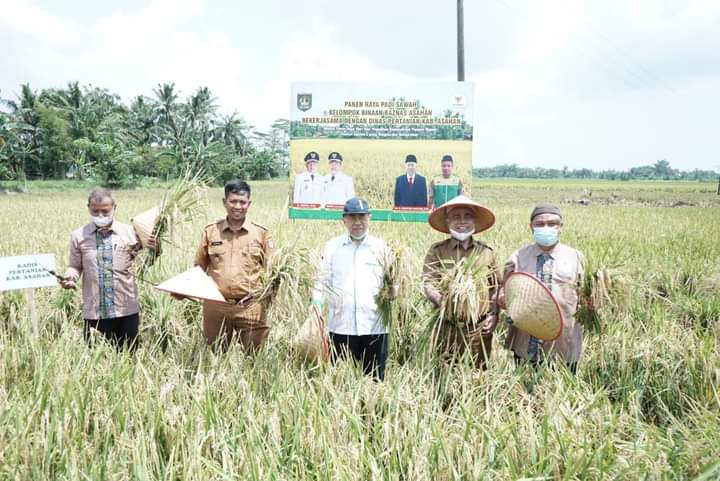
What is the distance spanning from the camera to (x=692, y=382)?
10.3ft

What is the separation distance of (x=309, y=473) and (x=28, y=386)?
5.57ft

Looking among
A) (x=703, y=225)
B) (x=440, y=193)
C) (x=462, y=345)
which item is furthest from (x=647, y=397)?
(x=703, y=225)

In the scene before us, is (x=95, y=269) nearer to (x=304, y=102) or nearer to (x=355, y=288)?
(x=355, y=288)

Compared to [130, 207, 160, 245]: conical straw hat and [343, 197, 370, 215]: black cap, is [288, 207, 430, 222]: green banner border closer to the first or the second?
[130, 207, 160, 245]: conical straw hat

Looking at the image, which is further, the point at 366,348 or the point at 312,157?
the point at 312,157

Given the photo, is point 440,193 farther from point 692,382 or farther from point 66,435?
point 66,435

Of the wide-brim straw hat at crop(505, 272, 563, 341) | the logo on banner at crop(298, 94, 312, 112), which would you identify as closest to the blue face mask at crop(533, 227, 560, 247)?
the wide-brim straw hat at crop(505, 272, 563, 341)

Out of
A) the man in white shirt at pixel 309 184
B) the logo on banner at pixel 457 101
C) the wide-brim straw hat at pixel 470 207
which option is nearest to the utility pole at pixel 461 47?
the logo on banner at pixel 457 101

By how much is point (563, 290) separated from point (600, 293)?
0.72ft

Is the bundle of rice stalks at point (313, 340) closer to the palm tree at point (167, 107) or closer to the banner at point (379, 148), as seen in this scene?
the banner at point (379, 148)

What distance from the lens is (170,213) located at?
Result: 391cm

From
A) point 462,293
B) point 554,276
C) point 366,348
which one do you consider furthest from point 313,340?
point 554,276

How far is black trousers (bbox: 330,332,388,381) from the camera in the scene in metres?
3.29

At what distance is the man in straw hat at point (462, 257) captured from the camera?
3131 millimetres
